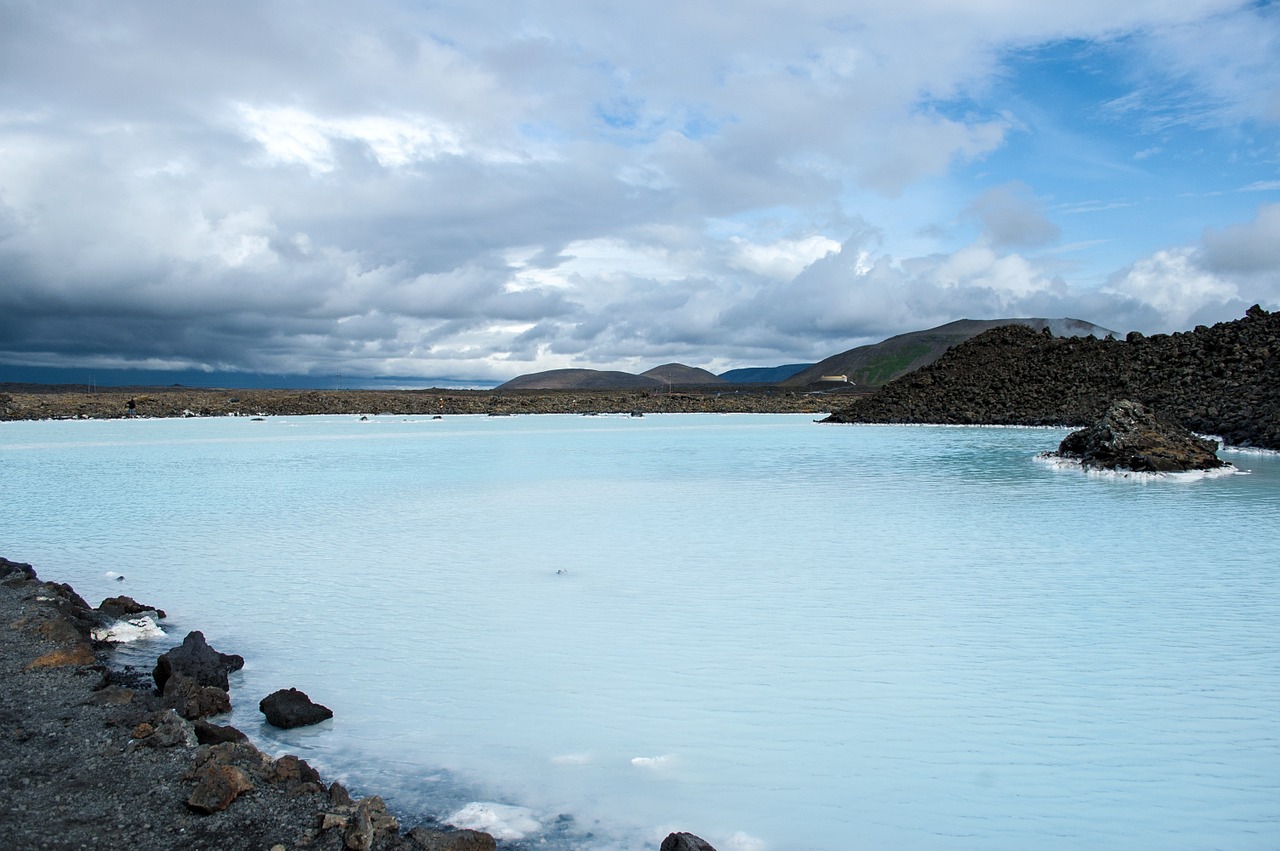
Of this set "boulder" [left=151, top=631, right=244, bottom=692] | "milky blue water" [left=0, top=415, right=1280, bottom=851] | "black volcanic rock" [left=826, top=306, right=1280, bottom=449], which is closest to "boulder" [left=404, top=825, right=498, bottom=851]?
"milky blue water" [left=0, top=415, right=1280, bottom=851]

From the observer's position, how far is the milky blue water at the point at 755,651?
3424 mm

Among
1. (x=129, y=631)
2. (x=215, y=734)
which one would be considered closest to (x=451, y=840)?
(x=215, y=734)

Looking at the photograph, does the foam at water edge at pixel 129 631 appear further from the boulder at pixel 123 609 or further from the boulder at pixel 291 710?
the boulder at pixel 291 710

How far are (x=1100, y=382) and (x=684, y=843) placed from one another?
40.0m

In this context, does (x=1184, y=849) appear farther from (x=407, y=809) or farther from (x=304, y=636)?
(x=304, y=636)

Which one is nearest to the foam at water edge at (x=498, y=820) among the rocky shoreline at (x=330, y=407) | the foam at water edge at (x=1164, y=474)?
the foam at water edge at (x=1164, y=474)

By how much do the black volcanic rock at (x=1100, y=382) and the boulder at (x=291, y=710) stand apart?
24.8 meters

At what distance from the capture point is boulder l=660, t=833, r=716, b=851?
274 centimetres

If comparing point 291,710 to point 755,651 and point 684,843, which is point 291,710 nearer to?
point 684,843

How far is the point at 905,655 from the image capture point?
5.25 m

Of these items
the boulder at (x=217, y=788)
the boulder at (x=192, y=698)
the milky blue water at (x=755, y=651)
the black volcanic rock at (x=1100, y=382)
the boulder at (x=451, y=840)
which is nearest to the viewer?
the boulder at (x=451, y=840)

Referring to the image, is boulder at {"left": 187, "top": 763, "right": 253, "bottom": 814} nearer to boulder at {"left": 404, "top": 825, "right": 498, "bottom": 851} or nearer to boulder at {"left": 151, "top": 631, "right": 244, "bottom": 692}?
boulder at {"left": 404, "top": 825, "right": 498, "bottom": 851}

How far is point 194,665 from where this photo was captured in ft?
15.1

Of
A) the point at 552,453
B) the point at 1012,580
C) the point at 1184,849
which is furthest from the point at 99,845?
the point at 552,453
